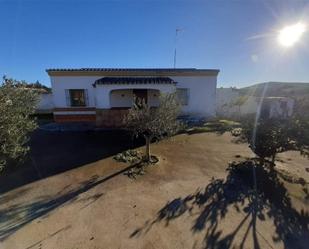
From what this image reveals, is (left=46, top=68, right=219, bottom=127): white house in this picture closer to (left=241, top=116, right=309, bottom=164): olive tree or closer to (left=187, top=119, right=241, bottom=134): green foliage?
(left=187, top=119, right=241, bottom=134): green foliage

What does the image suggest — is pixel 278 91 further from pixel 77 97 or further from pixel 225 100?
pixel 77 97

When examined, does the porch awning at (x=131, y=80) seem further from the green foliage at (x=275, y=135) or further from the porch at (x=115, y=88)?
the green foliage at (x=275, y=135)

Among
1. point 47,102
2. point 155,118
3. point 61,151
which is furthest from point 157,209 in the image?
point 47,102

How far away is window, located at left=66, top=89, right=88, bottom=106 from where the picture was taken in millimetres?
15129

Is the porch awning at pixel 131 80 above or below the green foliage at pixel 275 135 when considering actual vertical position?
above

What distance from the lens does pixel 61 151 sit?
8617 mm

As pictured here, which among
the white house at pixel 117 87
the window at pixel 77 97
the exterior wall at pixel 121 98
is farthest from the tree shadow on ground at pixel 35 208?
the exterior wall at pixel 121 98

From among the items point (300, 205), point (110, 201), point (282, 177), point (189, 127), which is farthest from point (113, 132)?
point (300, 205)

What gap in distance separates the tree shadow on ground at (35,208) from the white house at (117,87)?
890 centimetres

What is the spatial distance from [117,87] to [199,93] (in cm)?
622

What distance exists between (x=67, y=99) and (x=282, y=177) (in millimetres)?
13856

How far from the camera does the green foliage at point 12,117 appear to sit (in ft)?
12.0

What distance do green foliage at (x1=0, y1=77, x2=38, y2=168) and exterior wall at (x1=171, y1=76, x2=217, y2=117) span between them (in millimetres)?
12193

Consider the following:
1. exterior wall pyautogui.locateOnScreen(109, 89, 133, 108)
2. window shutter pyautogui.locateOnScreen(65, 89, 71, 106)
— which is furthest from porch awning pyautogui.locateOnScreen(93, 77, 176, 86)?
window shutter pyautogui.locateOnScreen(65, 89, 71, 106)
